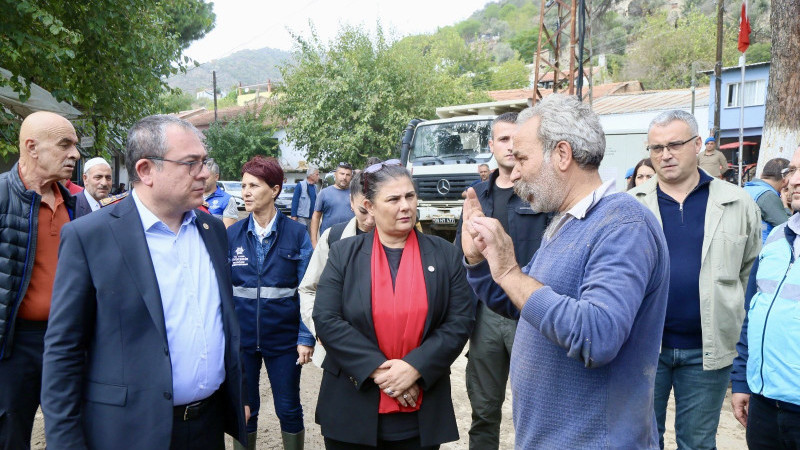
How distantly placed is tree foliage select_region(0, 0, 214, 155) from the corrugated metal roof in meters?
25.6

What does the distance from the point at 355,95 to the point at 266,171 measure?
21.6m

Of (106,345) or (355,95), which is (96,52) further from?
(355,95)

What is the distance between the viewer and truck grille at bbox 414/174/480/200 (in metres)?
12.0

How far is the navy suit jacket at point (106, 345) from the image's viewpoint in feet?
6.91

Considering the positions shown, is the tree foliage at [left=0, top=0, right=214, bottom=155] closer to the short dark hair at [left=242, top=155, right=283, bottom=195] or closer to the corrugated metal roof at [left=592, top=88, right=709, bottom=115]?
the short dark hair at [left=242, top=155, right=283, bottom=195]

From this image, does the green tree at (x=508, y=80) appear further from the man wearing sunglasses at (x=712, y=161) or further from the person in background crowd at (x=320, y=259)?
the person in background crowd at (x=320, y=259)

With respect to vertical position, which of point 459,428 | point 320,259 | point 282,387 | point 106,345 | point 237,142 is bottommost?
point 459,428

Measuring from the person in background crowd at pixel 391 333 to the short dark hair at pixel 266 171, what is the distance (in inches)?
52.7

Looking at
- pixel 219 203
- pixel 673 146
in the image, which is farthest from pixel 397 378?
pixel 219 203

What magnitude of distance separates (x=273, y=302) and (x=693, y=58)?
180 ft

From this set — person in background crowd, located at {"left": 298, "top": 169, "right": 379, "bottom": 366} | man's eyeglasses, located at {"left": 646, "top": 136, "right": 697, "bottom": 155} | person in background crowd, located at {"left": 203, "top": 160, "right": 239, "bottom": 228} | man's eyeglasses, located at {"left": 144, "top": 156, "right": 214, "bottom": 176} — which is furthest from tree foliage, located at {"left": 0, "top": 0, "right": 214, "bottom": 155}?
man's eyeglasses, located at {"left": 646, "top": 136, "right": 697, "bottom": 155}

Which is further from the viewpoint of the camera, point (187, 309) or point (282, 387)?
point (282, 387)

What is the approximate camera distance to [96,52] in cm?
834

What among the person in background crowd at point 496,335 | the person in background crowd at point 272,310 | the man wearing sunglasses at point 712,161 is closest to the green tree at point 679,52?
the man wearing sunglasses at point 712,161
